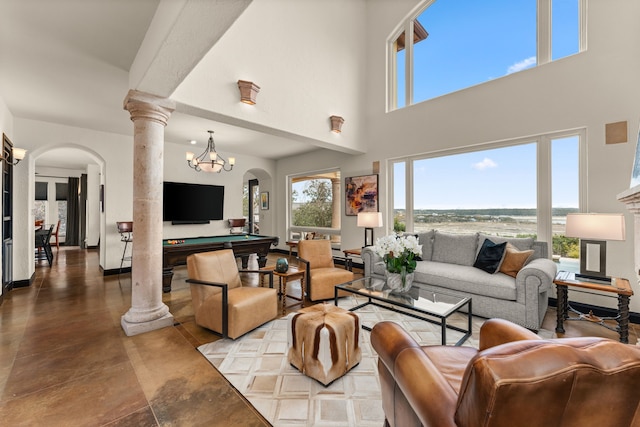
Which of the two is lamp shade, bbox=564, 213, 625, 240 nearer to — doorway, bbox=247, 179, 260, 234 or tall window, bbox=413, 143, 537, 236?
tall window, bbox=413, 143, 537, 236

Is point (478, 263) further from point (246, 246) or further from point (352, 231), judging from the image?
point (246, 246)

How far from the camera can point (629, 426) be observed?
73 centimetres

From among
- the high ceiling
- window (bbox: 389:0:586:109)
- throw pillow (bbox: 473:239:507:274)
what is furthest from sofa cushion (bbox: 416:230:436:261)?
the high ceiling

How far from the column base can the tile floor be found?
0.22ft

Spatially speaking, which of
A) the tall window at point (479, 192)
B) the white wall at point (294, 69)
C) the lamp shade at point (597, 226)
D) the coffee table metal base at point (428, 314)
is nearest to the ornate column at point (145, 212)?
the white wall at point (294, 69)

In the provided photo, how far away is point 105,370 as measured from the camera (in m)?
2.14

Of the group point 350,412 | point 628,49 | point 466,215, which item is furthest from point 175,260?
point 628,49

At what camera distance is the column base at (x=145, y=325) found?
2.70 m

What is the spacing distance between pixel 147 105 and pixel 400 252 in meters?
2.96

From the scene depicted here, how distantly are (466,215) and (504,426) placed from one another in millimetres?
4259

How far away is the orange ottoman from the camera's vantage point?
193cm

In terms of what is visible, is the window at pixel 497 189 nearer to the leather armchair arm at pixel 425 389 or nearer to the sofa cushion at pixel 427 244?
the sofa cushion at pixel 427 244

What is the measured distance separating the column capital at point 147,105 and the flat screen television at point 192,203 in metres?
3.26

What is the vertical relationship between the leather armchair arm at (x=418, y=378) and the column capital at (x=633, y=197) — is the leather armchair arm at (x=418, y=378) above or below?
below
